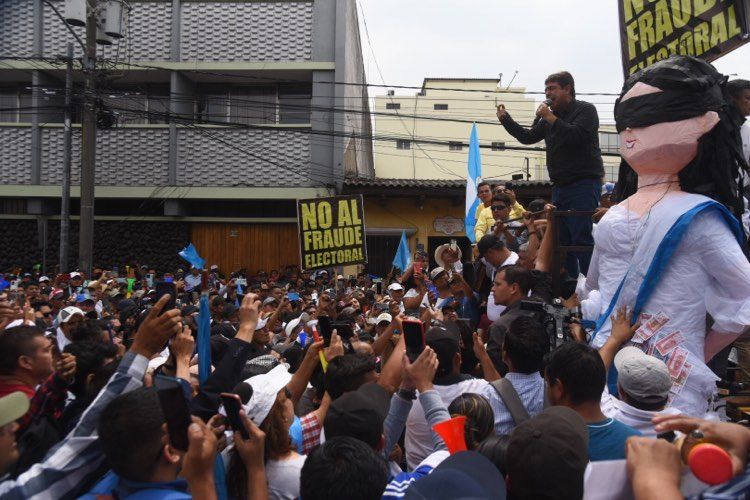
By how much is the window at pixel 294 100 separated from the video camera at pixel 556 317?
14.8 meters

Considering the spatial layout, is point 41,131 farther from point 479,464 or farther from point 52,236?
point 479,464

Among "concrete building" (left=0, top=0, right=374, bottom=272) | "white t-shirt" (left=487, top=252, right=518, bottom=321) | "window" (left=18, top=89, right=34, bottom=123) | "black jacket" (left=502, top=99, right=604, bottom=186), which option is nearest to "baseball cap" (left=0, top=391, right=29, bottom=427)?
"white t-shirt" (left=487, top=252, right=518, bottom=321)

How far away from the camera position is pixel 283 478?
276cm

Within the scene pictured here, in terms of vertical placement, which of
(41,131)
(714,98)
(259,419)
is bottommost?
(259,419)

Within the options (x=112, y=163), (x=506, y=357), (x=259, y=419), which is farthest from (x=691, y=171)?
(x=112, y=163)

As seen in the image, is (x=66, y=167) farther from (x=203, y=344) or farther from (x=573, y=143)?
(x=203, y=344)

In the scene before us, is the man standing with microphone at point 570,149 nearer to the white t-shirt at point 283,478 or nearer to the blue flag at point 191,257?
the white t-shirt at point 283,478

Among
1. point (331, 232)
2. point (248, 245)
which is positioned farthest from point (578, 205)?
point (248, 245)

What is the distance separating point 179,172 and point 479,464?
1747cm

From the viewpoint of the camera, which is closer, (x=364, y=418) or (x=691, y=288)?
(x=364, y=418)

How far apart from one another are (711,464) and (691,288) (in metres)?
2.33

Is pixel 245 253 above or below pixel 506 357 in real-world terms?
above

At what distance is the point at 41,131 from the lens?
1841 cm

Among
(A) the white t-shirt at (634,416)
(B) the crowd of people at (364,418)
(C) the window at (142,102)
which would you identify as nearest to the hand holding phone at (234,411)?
(B) the crowd of people at (364,418)
